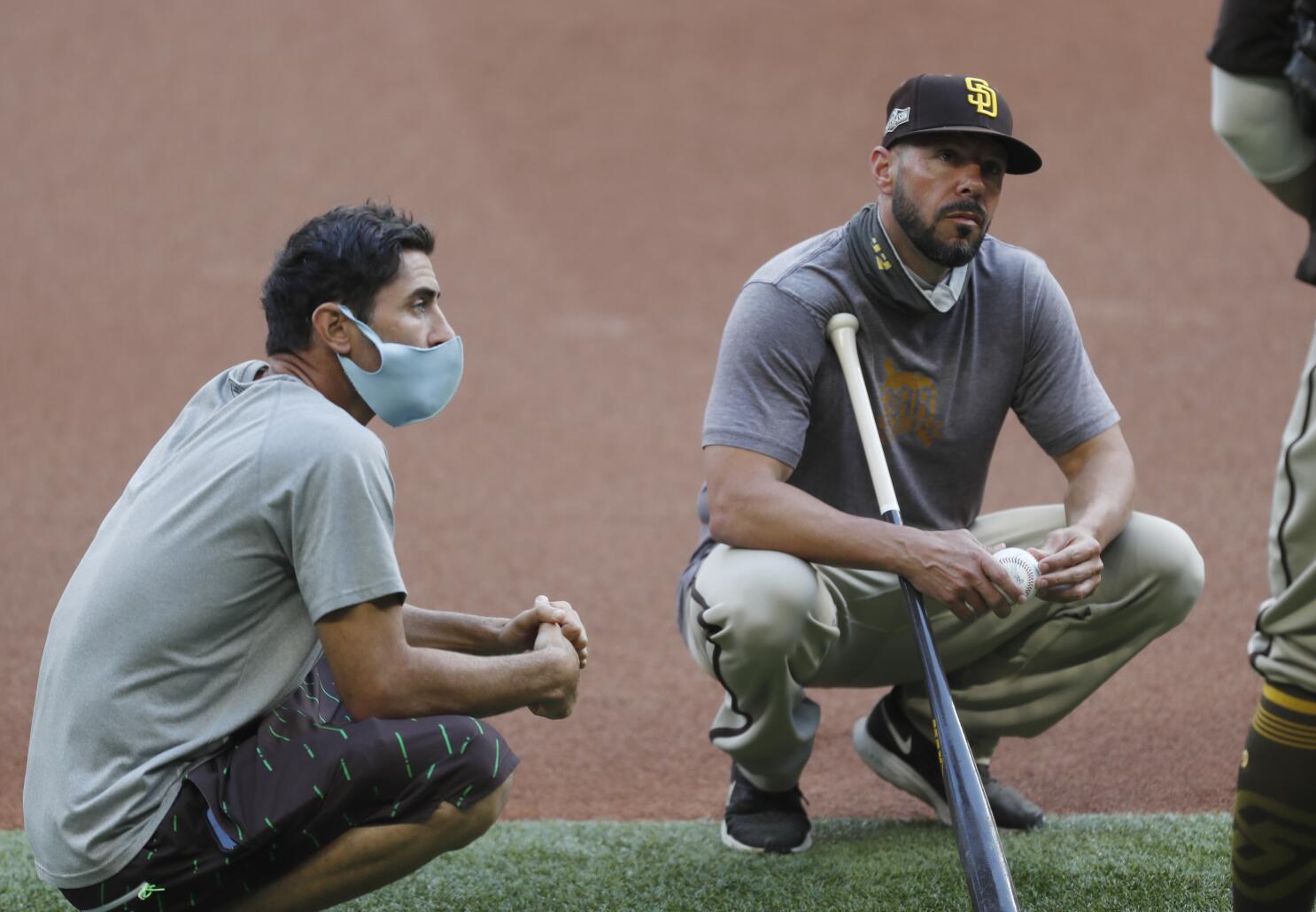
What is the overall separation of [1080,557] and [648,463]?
3873 millimetres

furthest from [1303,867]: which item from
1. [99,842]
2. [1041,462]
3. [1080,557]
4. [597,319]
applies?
[597,319]

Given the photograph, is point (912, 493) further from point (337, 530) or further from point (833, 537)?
point (337, 530)

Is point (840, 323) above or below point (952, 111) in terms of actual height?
below

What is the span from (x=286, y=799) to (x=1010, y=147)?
1887 millimetres

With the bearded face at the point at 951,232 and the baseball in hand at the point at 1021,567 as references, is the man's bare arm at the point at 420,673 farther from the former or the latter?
the bearded face at the point at 951,232

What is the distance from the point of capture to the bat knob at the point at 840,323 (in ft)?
9.70

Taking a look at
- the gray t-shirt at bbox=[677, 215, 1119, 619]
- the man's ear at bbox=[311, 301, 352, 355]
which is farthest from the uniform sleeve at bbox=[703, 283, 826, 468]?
the man's ear at bbox=[311, 301, 352, 355]

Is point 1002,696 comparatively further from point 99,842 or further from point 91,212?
point 91,212

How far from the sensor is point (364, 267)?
2.36m

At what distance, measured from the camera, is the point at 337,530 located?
2133 millimetres

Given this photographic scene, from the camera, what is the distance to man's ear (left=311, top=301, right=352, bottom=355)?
2350 mm

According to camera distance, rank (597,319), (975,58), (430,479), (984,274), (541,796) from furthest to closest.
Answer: (975,58) < (597,319) < (430,479) < (541,796) < (984,274)

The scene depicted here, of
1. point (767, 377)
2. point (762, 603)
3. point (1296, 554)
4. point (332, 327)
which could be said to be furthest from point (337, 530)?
point (1296, 554)

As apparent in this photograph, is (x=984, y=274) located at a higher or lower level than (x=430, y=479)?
higher
